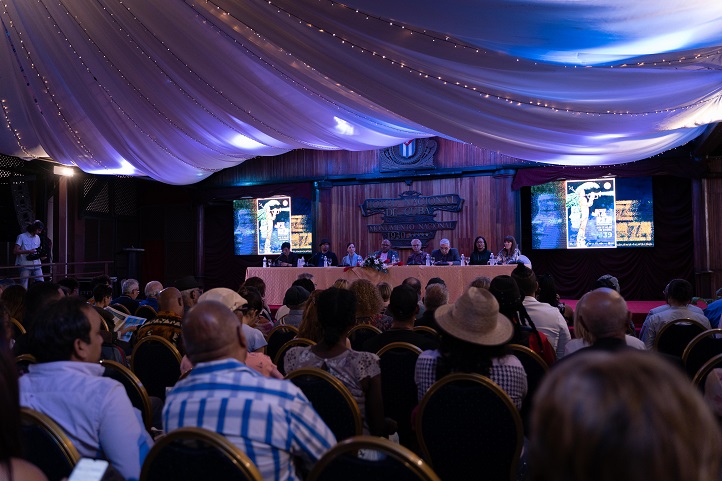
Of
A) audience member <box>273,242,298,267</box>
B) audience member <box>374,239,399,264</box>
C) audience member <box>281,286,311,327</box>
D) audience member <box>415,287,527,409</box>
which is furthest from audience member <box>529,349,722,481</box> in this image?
audience member <box>273,242,298,267</box>

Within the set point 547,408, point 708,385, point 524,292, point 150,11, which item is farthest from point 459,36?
point 547,408

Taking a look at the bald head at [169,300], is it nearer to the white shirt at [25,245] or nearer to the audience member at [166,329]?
the audience member at [166,329]

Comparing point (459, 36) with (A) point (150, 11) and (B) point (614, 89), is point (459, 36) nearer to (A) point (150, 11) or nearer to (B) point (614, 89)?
(B) point (614, 89)

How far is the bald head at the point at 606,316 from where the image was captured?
7.91 feet

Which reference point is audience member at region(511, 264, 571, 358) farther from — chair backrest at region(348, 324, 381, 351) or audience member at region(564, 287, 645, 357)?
audience member at region(564, 287, 645, 357)

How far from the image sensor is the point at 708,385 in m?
2.34

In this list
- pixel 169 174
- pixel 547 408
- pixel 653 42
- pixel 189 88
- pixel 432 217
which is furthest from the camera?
pixel 432 217

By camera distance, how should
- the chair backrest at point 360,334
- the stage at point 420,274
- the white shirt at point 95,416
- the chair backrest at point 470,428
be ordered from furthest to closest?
1. the stage at point 420,274
2. the chair backrest at point 360,334
3. the chair backrest at point 470,428
4. the white shirt at point 95,416

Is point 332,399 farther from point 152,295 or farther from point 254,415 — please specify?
point 152,295

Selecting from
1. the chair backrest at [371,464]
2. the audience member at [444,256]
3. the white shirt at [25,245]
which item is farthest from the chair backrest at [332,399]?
the white shirt at [25,245]

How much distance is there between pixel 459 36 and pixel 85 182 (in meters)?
11.7

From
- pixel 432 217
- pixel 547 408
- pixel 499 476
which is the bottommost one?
pixel 499 476

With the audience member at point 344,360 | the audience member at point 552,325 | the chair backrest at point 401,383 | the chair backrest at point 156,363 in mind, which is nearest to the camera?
the audience member at point 344,360

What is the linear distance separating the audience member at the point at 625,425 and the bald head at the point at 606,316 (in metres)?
1.75
